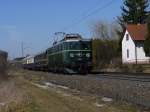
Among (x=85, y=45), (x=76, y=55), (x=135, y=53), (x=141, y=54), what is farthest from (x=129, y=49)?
(x=76, y=55)

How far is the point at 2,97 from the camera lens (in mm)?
23266

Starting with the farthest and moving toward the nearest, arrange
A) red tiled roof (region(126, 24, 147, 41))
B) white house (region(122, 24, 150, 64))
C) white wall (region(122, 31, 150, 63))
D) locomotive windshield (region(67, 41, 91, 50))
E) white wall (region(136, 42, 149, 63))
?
1. red tiled roof (region(126, 24, 147, 41))
2. white house (region(122, 24, 150, 64))
3. white wall (region(122, 31, 150, 63))
4. white wall (region(136, 42, 149, 63))
5. locomotive windshield (region(67, 41, 91, 50))

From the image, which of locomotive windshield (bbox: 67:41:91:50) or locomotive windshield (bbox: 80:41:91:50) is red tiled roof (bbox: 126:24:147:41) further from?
locomotive windshield (bbox: 67:41:91:50)

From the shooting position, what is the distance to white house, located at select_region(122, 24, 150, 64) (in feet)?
262

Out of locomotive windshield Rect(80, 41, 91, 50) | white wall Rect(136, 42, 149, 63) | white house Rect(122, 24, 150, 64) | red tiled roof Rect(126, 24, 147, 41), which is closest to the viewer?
locomotive windshield Rect(80, 41, 91, 50)

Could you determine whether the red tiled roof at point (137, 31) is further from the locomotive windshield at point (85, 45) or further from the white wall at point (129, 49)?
the locomotive windshield at point (85, 45)

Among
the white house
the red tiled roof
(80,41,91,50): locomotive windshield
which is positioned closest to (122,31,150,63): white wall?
the white house

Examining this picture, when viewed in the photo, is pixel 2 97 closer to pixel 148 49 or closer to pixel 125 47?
pixel 148 49

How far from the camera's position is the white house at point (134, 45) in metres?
79.8

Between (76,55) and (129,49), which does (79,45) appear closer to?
(76,55)

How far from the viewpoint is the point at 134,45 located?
8131 cm

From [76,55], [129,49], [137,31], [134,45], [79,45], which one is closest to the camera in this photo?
[79,45]

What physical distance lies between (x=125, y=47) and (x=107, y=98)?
65.1m

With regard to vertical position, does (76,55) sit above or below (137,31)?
below
